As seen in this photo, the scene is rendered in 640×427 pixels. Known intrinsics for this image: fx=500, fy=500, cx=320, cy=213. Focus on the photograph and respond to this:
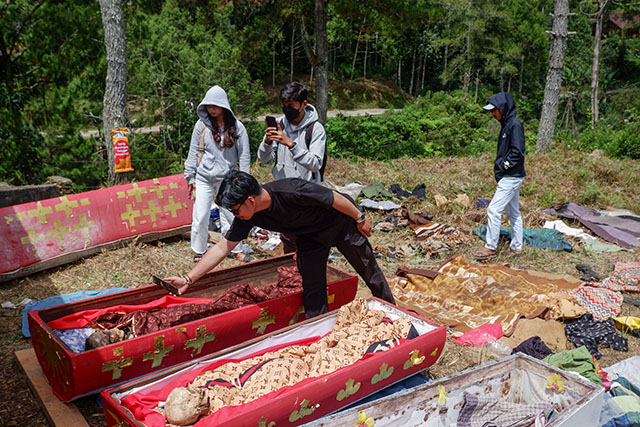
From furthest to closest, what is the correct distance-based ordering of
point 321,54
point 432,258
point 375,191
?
point 321,54 < point 375,191 < point 432,258

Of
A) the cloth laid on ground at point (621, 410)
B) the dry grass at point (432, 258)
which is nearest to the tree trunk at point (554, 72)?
the dry grass at point (432, 258)

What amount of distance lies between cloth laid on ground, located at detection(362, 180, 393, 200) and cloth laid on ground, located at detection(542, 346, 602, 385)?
5239 mm

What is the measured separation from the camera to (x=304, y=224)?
3846mm

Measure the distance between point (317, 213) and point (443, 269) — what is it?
3.15 m

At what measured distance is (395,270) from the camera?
6.65 m

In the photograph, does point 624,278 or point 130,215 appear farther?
point 130,215

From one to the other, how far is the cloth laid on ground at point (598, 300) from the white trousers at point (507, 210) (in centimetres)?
140

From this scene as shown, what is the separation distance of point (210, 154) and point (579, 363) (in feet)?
13.5

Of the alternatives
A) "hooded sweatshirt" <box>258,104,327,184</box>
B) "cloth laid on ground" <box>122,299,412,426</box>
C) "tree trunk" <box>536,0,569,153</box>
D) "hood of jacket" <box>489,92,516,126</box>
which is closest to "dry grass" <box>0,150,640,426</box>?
"tree trunk" <box>536,0,569,153</box>

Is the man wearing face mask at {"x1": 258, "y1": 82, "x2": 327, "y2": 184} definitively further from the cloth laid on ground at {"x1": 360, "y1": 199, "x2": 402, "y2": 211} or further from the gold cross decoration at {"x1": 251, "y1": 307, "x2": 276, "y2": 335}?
the cloth laid on ground at {"x1": 360, "y1": 199, "x2": 402, "y2": 211}

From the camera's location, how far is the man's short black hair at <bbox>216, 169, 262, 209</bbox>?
11.0ft

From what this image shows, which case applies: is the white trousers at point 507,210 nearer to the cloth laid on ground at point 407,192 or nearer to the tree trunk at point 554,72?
the cloth laid on ground at point 407,192

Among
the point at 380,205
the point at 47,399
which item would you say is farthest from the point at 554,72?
the point at 47,399

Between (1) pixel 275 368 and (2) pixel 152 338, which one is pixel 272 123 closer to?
(2) pixel 152 338
